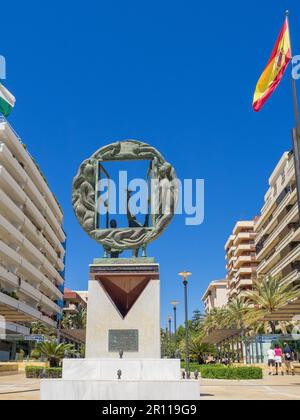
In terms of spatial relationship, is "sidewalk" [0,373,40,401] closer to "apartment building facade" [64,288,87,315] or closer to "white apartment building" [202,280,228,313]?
"apartment building facade" [64,288,87,315]

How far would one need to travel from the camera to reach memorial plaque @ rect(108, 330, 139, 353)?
1523 centimetres

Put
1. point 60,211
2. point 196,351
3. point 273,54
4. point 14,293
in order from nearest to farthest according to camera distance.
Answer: point 273,54 < point 196,351 < point 14,293 < point 60,211

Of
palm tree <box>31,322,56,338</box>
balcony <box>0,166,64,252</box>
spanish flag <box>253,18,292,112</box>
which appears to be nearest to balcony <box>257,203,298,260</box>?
balcony <box>0,166,64,252</box>

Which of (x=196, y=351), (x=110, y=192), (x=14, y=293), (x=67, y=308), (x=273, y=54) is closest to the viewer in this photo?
(x=273, y=54)

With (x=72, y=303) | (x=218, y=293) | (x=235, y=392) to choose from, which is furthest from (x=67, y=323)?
(x=235, y=392)

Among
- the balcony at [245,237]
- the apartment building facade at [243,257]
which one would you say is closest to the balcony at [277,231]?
the apartment building facade at [243,257]

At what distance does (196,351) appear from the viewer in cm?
4834

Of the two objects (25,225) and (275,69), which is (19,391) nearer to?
(275,69)

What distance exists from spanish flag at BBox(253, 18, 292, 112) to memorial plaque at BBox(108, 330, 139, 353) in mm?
8761

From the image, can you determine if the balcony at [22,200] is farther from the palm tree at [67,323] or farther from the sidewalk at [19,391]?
the sidewalk at [19,391]

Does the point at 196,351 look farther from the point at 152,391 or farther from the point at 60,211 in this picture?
the point at 60,211

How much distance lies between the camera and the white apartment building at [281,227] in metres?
60.0
